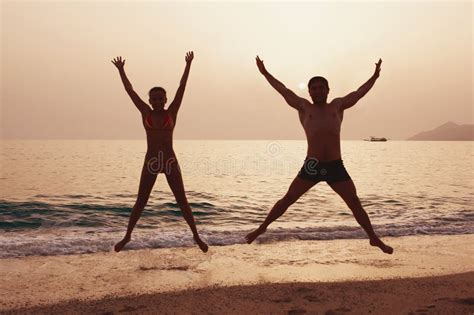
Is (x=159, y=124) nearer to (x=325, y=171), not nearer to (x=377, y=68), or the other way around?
(x=325, y=171)

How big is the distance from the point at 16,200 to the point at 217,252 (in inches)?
750

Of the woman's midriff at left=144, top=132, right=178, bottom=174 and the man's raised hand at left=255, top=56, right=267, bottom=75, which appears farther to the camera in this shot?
the man's raised hand at left=255, top=56, right=267, bottom=75

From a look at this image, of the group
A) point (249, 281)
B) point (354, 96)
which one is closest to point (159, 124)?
point (249, 281)

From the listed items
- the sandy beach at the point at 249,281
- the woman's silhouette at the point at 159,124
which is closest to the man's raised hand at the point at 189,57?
the woman's silhouette at the point at 159,124

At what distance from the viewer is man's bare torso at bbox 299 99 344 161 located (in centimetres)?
738

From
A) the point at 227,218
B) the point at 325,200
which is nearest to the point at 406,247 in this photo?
the point at 227,218

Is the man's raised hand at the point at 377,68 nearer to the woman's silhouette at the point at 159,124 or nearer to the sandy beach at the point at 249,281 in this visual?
the woman's silhouette at the point at 159,124

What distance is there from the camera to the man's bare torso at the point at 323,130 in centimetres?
738

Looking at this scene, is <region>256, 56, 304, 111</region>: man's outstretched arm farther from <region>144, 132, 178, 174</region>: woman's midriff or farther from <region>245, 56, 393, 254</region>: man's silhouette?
<region>144, 132, 178, 174</region>: woman's midriff

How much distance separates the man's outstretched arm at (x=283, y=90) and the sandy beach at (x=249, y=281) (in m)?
3.08

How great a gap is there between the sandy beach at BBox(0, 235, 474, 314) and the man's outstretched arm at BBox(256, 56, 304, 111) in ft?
10.1

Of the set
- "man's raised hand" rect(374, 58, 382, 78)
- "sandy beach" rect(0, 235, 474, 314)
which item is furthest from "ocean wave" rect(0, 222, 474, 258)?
"man's raised hand" rect(374, 58, 382, 78)

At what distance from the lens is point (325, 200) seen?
25906 mm

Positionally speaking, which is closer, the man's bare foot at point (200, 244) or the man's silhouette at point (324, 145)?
the man's silhouette at point (324, 145)
